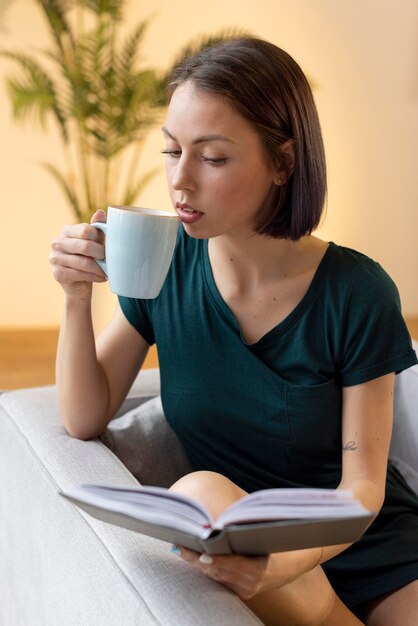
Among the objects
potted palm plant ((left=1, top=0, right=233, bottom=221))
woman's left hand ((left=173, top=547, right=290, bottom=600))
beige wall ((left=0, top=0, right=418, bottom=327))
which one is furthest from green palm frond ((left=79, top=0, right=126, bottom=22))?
woman's left hand ((left=173, top=547, right=290, bottom=600))

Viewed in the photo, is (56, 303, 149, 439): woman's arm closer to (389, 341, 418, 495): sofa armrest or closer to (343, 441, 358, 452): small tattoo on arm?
(343, 441, 358, 452): small tattoo on arm

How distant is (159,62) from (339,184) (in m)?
1.16

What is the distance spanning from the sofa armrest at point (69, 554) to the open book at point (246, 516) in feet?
0.27

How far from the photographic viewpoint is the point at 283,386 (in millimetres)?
1309

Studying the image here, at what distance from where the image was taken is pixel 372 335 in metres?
1.25

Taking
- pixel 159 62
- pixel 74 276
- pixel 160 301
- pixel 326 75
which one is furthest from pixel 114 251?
pixel 326 75

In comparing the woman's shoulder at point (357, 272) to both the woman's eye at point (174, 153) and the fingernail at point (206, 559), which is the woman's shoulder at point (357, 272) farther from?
the fingernail at point (206, 559)

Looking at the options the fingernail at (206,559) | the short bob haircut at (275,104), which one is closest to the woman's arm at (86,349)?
the short bob haircut at (275,104)

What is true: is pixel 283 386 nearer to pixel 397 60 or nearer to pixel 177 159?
pixel 177 159

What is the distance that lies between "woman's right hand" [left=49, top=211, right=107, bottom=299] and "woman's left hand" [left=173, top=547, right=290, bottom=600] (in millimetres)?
445

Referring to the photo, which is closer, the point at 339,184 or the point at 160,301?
the point at 160,301

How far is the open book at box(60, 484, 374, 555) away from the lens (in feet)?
2.58

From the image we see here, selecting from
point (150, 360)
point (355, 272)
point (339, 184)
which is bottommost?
point (150, 360)

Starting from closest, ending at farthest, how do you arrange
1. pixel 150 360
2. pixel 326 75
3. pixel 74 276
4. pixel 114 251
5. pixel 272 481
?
pixel 114 251 → pixel 74 276 → pixel 272 481 → pixel 150 360 → pixel 326 75
